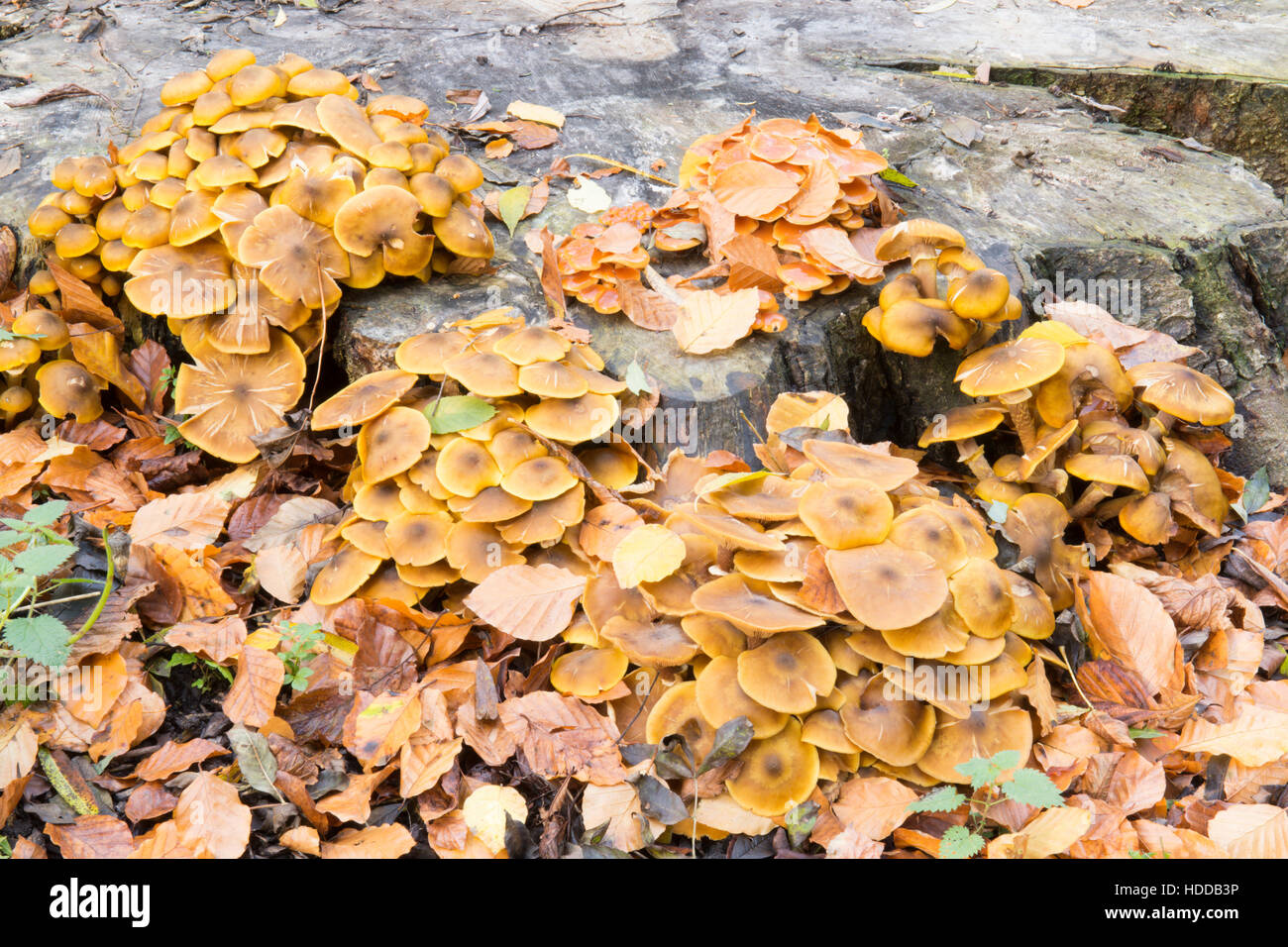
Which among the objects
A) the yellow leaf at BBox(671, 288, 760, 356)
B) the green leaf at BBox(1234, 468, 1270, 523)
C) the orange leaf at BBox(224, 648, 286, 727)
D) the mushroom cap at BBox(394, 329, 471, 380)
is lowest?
the orange leaf at BBox(224, 648, 286, 727)

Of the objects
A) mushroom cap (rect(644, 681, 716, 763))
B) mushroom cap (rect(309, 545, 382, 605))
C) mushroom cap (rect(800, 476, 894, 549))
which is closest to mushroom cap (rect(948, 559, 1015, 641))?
mushroom cap (rect(800, 476, 894, 549))

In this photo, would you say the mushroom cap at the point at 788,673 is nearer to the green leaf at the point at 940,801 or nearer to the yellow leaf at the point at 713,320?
the green leaf at the point at 940,801

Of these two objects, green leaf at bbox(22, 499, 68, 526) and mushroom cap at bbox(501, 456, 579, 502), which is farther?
mushroom cap at bbox(501, 456, 579, 502)

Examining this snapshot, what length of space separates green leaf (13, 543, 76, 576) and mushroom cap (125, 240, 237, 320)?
112cm

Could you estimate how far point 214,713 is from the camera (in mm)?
3139

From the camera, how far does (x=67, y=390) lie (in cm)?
395

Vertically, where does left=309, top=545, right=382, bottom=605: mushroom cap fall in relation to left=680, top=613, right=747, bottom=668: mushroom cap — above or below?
below

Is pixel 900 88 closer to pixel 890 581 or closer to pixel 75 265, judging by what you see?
pixel 890 581

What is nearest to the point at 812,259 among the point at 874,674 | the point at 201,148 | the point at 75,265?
the point at 874,674

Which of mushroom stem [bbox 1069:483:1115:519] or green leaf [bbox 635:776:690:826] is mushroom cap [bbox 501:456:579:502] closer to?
green leaf [bbox 635:776:690:826]

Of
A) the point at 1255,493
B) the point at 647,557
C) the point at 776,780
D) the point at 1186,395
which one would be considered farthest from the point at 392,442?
the point at 1255,493

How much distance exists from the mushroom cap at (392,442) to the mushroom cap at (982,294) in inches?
78.3

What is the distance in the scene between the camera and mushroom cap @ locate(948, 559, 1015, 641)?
105 inches

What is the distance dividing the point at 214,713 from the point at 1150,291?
417 centimetres
